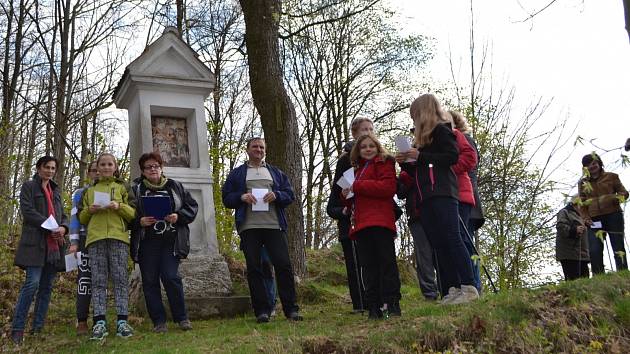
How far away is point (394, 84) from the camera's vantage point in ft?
72.6

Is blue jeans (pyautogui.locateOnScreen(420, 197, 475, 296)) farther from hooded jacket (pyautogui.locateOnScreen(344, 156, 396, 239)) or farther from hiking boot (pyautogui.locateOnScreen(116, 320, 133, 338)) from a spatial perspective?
hiking boot (pyautogui.locateOnScreen(116, 320, 133, 338))

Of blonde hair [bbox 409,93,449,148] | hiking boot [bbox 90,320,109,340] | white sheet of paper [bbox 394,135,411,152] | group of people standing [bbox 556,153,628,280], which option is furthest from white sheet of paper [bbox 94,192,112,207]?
group of people standing [bbox 556,153,628,280]

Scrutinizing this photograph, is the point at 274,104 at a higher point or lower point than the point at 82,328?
higher

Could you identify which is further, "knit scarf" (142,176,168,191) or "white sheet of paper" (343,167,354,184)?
"knit scarf" (142,176,168,191)

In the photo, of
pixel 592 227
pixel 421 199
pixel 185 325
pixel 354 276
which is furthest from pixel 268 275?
pixel 592 227

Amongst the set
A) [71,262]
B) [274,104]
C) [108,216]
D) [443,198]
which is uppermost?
[274,104]

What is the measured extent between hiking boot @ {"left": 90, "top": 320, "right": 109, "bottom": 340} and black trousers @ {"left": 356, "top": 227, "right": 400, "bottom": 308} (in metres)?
2.38

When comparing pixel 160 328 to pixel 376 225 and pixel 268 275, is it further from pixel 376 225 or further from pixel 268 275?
pixel 376 225

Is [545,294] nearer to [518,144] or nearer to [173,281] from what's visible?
[173,281]

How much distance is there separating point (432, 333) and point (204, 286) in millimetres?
3582

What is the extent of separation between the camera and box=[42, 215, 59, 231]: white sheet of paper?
6.18 metres

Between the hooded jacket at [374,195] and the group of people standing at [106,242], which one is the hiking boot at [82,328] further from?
the hooded jacket at [374,195]

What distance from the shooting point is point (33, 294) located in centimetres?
613

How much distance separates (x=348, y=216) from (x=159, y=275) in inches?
76.1
